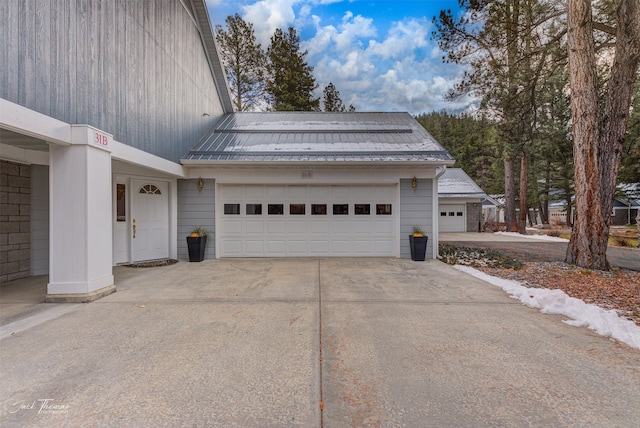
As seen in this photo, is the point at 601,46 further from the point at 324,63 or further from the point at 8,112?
the point at 324,63

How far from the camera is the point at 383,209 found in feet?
26.8

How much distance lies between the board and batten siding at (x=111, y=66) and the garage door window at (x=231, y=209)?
1.75 meters

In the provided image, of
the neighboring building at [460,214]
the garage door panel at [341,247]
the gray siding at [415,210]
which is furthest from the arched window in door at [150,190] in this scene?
the neighboring building at [460,214]

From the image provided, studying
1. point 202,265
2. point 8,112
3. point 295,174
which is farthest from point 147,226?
point 8,112

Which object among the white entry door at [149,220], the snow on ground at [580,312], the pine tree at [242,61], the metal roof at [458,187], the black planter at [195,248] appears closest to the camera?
the snow on ground at [580,312]

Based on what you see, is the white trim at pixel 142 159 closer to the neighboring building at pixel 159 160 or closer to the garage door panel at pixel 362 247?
the neighboring building at pixel 159 160

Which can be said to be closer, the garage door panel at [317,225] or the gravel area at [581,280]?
the gravel area at [581,280]

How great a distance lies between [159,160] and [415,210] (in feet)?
20.5

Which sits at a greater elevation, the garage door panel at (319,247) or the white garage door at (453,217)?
the white garage door at (453,217)

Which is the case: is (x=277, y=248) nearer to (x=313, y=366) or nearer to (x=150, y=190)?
(x=150, y=190)

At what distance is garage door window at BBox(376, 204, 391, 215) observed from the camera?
816 centimetres

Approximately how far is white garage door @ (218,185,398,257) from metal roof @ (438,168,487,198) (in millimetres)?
10642

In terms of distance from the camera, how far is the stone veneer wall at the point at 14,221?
530 centimetres

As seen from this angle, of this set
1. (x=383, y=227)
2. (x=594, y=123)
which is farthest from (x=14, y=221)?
(x=594, y=123)
